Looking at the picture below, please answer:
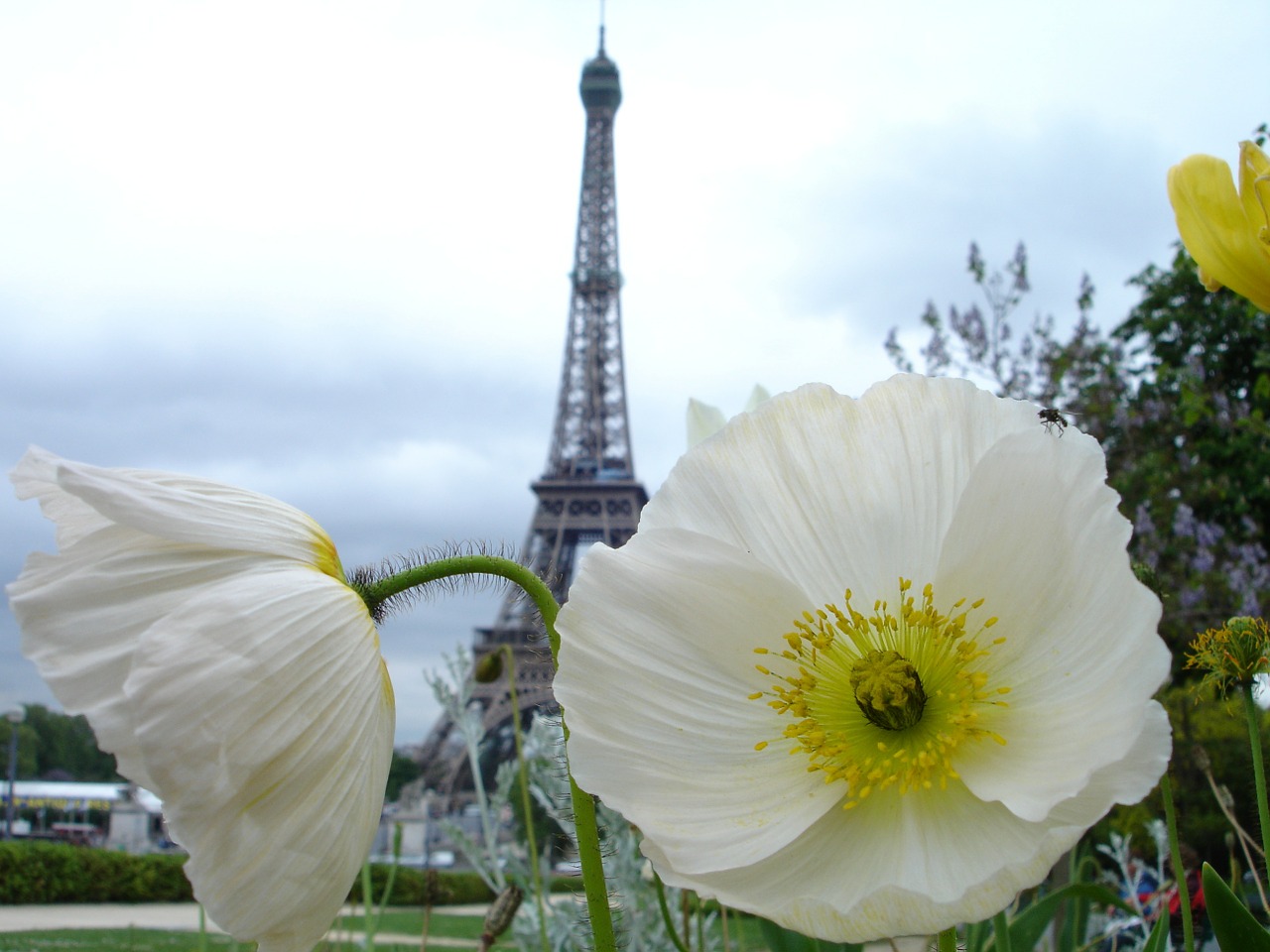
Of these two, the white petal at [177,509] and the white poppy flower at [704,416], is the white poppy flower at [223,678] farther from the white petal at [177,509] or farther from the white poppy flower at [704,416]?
the white poppy flower at [704,416]

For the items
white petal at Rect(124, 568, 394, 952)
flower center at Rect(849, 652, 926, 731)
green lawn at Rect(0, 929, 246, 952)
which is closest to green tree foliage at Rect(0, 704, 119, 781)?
green lawn at Rect(0, 929, 246, 952)

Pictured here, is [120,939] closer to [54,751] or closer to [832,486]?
[832,486]

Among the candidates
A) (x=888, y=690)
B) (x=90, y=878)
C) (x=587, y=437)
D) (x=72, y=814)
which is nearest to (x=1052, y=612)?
(x=888, y=690)

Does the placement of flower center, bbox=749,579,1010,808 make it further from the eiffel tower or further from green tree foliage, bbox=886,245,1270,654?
the eiffel tower

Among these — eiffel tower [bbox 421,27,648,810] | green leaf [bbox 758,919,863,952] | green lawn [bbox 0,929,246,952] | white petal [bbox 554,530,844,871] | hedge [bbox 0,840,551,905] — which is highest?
eiffel tower [bbox 421,27,648,810]

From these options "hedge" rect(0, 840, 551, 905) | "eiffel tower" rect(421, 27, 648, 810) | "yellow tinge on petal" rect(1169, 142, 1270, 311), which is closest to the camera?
"yellow tinge on petal" rect(1169, 142, 1270, 311)

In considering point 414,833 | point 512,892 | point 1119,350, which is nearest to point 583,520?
point 414,833
